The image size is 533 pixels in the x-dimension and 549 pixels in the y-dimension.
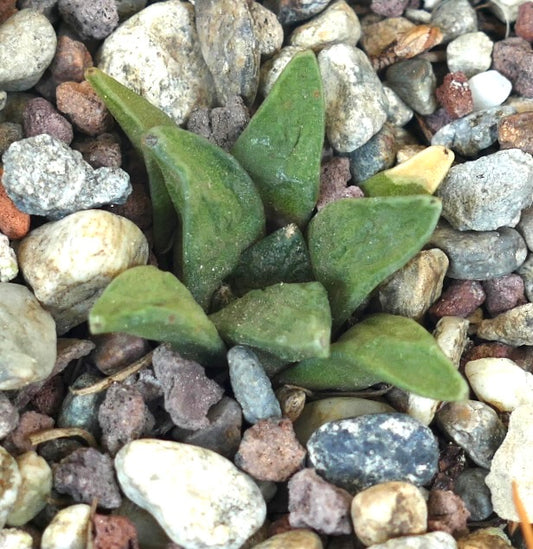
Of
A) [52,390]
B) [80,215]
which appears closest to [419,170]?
[80,215]

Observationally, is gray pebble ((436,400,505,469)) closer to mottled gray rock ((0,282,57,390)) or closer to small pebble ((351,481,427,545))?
small pebble ((351,481,427,545))

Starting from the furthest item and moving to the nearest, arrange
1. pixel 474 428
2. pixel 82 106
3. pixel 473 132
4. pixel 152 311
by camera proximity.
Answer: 1. pixel 473 132
2. pixel 82 106
3. pixel 474 428
4. pixel 152 311

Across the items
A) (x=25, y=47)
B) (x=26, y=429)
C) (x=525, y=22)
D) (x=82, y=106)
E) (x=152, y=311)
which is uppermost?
(x=25, y=47)

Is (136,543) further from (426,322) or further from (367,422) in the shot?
(426,322)

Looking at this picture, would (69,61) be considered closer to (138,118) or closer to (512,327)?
(138,118)

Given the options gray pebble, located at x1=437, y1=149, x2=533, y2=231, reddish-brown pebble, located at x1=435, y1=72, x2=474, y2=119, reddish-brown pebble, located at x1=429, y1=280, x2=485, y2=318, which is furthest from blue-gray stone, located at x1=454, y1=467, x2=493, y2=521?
reddish-brown pebble, located at x1=435, y1=72, x2=474, y2=119

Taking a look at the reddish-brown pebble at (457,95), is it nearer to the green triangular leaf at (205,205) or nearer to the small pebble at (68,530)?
the green triangular leaf at (205,205)

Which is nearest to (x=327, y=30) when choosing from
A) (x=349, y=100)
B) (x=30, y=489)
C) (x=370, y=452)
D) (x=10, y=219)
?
(x=349, y=100)
